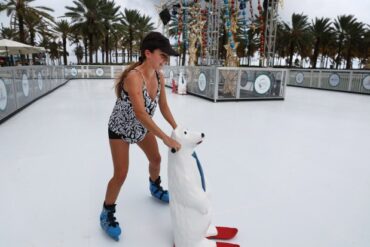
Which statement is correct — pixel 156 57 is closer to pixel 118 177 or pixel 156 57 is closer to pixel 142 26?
pixel 118 177

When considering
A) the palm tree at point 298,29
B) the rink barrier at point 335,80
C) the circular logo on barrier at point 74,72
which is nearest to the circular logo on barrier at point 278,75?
the rink barrier at point 335,80

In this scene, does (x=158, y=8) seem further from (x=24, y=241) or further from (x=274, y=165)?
(x=24, y=241)

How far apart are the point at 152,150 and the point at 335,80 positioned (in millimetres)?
13759

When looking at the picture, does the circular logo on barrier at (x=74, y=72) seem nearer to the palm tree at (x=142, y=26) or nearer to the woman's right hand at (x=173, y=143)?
the palm tree at (x=142, y=26)

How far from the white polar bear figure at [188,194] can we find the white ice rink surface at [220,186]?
0.34 meters

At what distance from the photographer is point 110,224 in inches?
72.3

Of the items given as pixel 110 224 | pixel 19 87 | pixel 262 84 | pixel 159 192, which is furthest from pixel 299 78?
pixel 110 224

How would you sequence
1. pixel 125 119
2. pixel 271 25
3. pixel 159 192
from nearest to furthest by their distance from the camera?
pixel 125 119, pixel 159 192, pixel 271 25

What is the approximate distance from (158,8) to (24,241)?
16080mm

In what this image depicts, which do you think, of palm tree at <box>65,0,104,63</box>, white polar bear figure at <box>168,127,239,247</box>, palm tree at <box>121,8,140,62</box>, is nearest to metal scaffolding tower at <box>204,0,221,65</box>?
white polar bear figure at <box>168,127,239,247</box>

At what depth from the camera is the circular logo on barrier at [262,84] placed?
9.14 meters

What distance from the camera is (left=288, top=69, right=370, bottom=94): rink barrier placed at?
11.8 metres

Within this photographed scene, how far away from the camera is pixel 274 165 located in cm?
327

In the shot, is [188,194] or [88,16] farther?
[88,16]
